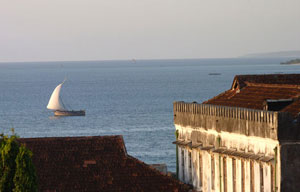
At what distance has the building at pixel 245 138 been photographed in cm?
2986

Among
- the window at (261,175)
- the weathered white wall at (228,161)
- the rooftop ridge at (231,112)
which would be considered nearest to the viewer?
the rooftop ridge at (231,112)

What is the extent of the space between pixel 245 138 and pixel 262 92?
444 cm

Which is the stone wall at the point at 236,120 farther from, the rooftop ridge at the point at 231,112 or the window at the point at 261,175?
the window at the point at 261,175

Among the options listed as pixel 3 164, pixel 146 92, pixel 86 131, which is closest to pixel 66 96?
pixel 146 92

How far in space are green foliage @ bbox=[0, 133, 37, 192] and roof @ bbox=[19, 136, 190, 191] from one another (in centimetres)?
650

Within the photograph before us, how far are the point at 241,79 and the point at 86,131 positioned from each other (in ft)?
234

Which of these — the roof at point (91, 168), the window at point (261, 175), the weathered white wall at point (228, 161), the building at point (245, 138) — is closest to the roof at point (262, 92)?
the building at point (245, 138)

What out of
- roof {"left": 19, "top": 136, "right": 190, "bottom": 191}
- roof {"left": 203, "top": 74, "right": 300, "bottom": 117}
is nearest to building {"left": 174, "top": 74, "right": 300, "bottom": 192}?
roof {"left": 203, "top": 74, "right": 300, "bottom": 117}

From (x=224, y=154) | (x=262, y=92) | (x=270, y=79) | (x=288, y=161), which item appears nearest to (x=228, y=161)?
(x=224, y=154)

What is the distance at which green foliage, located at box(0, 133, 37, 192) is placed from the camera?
1017 inches

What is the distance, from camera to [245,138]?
107 feet

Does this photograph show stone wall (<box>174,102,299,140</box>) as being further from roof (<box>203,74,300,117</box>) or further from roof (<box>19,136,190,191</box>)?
roof (<box>19,136,190,191</box>)

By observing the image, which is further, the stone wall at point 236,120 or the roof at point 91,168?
the roof at point 91,168

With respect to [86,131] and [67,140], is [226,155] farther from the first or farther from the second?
[86,131]
